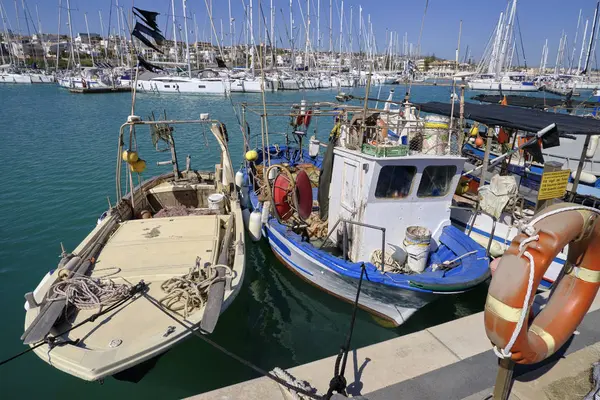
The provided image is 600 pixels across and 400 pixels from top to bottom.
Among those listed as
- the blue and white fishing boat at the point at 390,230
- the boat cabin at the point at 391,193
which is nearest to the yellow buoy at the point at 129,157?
the blue and white fishing boat at the point at 390,230

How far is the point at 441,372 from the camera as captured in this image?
371cm

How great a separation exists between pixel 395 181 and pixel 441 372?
144 inches

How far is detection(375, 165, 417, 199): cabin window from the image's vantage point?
6.48m

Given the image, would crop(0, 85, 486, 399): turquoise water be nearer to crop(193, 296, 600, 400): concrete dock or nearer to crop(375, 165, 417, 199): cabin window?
crop(193, 296, 600, 400): concrete dock

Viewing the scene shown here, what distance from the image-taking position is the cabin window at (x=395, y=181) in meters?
6.48

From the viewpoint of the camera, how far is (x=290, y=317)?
7.40 metres

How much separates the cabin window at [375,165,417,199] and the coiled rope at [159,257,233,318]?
3.18 m

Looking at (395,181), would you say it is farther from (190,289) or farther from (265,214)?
(190,289)

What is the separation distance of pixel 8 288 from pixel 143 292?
5.15 metres

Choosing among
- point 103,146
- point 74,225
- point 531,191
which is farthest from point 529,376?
point 103,146

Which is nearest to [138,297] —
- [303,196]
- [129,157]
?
[129,157]

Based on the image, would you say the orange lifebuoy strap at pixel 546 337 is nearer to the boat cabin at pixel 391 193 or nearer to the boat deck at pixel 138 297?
the boat cabin at pixel 391 193

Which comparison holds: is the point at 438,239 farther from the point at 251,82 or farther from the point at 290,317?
the point at 251,82

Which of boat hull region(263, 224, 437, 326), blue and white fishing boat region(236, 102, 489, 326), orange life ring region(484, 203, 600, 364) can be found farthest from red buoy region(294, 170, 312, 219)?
orange life ring region(484, 203, 600, 364)
